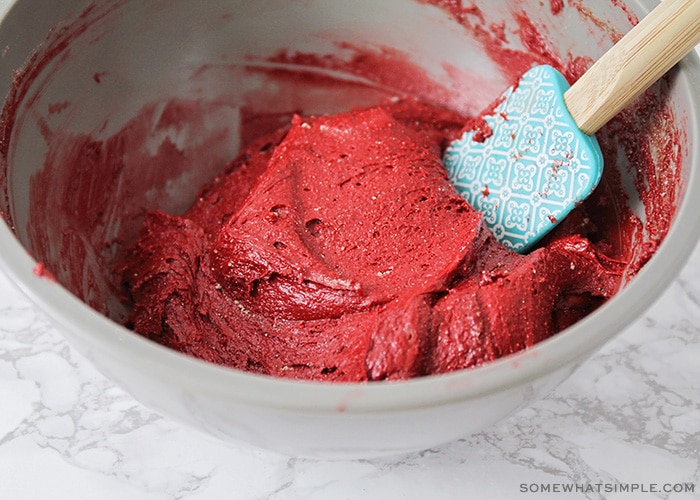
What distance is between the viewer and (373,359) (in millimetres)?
1271

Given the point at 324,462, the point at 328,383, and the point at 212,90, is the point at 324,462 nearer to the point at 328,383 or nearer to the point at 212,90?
the point at 328,383

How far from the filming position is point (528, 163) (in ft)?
5.31

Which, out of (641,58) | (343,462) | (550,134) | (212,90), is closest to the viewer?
(641,58)

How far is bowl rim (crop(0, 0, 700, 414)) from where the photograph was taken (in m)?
0.93

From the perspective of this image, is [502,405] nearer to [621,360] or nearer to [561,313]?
[561,313]

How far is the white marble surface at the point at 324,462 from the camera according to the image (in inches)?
55.4

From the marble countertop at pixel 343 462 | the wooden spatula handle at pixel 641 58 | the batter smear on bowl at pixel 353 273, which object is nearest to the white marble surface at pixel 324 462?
the marble countertop at pixel 343 462

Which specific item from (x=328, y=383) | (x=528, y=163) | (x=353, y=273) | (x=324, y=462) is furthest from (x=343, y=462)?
(x=528, y=163)

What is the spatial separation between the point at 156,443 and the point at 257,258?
41 centimetres

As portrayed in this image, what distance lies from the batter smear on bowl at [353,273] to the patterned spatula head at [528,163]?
7cm

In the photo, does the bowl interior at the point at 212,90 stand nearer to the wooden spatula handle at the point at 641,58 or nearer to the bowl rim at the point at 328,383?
the wooden spatula handle at the point at 641,58

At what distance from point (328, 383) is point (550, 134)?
844 mm

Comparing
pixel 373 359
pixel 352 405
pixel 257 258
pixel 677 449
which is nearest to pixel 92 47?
pixel 257 258

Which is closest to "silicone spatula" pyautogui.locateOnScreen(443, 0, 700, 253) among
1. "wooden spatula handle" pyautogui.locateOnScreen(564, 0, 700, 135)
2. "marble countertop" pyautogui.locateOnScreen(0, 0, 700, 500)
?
"wooden spatula handle" pyautogui.locateOnScreen(564, 0, 700, 135)
